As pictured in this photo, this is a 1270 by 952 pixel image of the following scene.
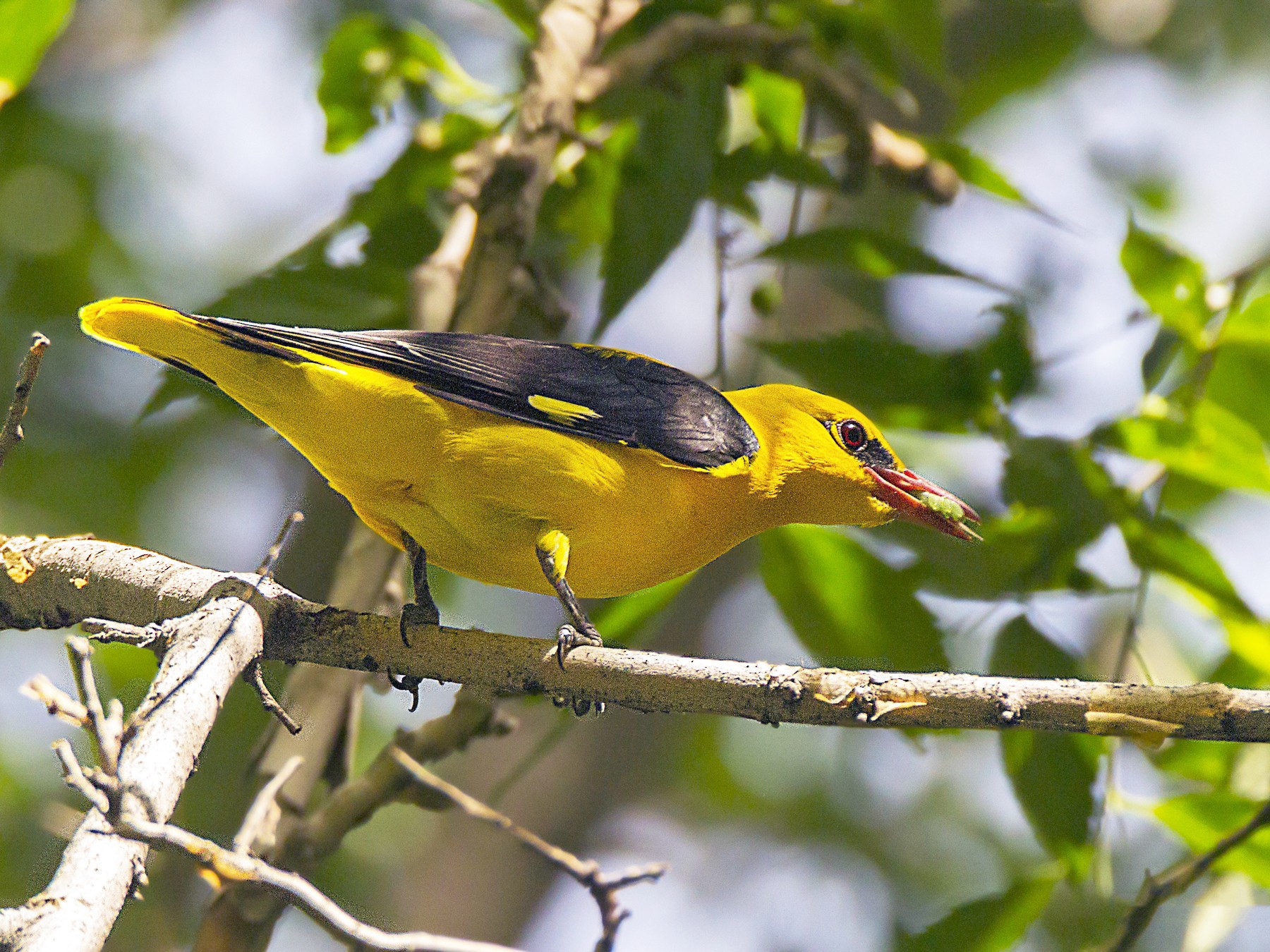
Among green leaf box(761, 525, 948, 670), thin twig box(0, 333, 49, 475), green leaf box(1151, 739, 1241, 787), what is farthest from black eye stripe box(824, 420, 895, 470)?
thin twig box(0, 333, 49, 475)

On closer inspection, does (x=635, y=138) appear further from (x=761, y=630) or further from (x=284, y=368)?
(x=761, y=630)

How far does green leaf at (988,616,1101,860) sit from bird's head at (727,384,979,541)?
1.47 ft

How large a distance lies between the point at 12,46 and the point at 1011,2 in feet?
17.6

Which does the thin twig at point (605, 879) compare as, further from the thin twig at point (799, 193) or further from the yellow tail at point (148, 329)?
the thin twig at point (799, 193)

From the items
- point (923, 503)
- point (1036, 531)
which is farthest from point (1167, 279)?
point (923, 503)

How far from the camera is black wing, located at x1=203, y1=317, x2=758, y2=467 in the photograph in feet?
9.26

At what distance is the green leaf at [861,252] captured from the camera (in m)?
3.70

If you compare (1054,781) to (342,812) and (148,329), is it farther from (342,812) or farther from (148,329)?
(148,329)

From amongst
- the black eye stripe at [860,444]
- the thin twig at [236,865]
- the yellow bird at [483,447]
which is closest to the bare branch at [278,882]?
the thin twig at [236,865]

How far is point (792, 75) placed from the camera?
4.34m

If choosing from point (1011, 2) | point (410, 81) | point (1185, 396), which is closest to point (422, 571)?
point (410, 81)

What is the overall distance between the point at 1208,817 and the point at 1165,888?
533 mm

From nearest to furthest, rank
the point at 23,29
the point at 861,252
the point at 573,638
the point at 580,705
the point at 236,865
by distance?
1. the point at 236,865
2. the point at 573,638
3. the point at 580,705
4. the point at 23,29
5. the point at 861,252

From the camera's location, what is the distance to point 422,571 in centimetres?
302
